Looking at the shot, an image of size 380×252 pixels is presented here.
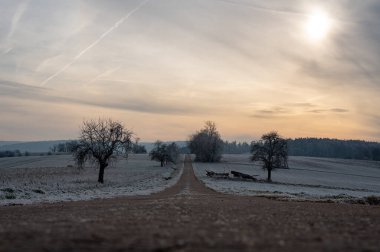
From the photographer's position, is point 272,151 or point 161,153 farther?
point 161,153

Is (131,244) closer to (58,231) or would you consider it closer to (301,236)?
(58,231)

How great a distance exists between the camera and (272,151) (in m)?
85.8

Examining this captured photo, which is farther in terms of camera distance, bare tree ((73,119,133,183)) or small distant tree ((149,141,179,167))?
small distant tree ((149,141,179,167))

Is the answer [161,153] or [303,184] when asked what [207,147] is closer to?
[161,153]

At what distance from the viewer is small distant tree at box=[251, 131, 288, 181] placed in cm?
8538

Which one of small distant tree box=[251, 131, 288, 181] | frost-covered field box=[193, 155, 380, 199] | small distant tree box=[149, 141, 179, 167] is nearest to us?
frost-covered field box=[193, 155, 380, 199]

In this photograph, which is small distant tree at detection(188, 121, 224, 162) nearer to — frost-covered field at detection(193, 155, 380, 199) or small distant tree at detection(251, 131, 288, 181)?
frost-covered field at detection(193, 155, 380, 199)

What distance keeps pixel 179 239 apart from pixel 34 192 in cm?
3163

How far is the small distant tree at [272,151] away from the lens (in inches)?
3361

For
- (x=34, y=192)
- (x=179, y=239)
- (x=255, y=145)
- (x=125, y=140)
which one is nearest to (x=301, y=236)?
(x=179, y=239)

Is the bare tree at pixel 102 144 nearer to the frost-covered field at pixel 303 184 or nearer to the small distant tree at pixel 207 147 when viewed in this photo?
the frost-covered field at pixel 303 184

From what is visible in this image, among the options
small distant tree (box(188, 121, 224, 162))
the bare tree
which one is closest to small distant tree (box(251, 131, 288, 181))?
the bare tree

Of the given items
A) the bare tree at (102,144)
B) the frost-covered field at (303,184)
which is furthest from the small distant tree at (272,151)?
the bare tree at (102,144)

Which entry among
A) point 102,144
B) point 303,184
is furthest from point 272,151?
point 102,144
